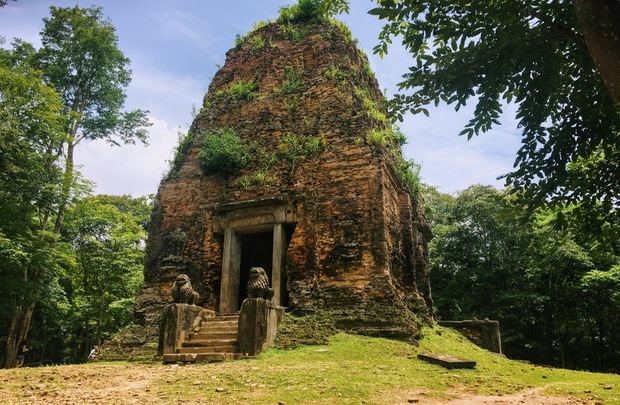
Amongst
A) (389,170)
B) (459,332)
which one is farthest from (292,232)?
(459,332)

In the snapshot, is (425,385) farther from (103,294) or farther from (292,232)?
(103,294)

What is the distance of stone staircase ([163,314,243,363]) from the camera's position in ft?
28.9

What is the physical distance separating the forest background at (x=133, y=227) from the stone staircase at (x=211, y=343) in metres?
6.08

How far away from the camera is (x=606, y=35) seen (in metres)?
3.32

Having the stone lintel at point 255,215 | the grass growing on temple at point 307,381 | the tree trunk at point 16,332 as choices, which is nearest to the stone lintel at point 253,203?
the stone lintel at point 255,215

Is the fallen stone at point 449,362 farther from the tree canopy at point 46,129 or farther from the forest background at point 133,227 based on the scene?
the tree canopy at point 46,129

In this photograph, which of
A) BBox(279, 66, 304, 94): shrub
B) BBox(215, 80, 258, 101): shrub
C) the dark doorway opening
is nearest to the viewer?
BBox(279, 66, 304, 94): shrub

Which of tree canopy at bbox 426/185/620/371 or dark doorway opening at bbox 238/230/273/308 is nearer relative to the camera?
dark doorway opening at bbox 238/230/273/308

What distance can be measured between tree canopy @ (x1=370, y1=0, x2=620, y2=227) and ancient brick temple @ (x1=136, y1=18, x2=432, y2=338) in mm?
5769

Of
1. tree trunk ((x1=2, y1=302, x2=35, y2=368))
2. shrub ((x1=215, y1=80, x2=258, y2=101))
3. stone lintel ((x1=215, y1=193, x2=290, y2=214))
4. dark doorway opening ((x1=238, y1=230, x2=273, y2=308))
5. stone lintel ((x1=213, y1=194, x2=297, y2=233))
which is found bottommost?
tree trunk ((x1=2, y1=302, x2=35, y2=368))

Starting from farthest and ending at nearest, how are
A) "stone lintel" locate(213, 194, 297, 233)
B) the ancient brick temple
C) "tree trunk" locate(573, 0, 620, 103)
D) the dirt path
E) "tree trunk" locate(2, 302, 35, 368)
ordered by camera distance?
"tree trunk" locate(2, 302, 35, 368)
"stone lintel" locate(213, 194, 297, 233)
the ancient brick temple
the dirt path
"tree trunk" locate(573, 0, 620, 103)

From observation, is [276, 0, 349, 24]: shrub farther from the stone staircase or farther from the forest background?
the stone staircase

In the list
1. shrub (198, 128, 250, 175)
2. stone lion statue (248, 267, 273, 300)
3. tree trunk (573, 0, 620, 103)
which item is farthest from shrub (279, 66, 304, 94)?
tree trunk (573, 0, 620, 103)

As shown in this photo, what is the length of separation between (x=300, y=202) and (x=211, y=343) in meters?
4.39
